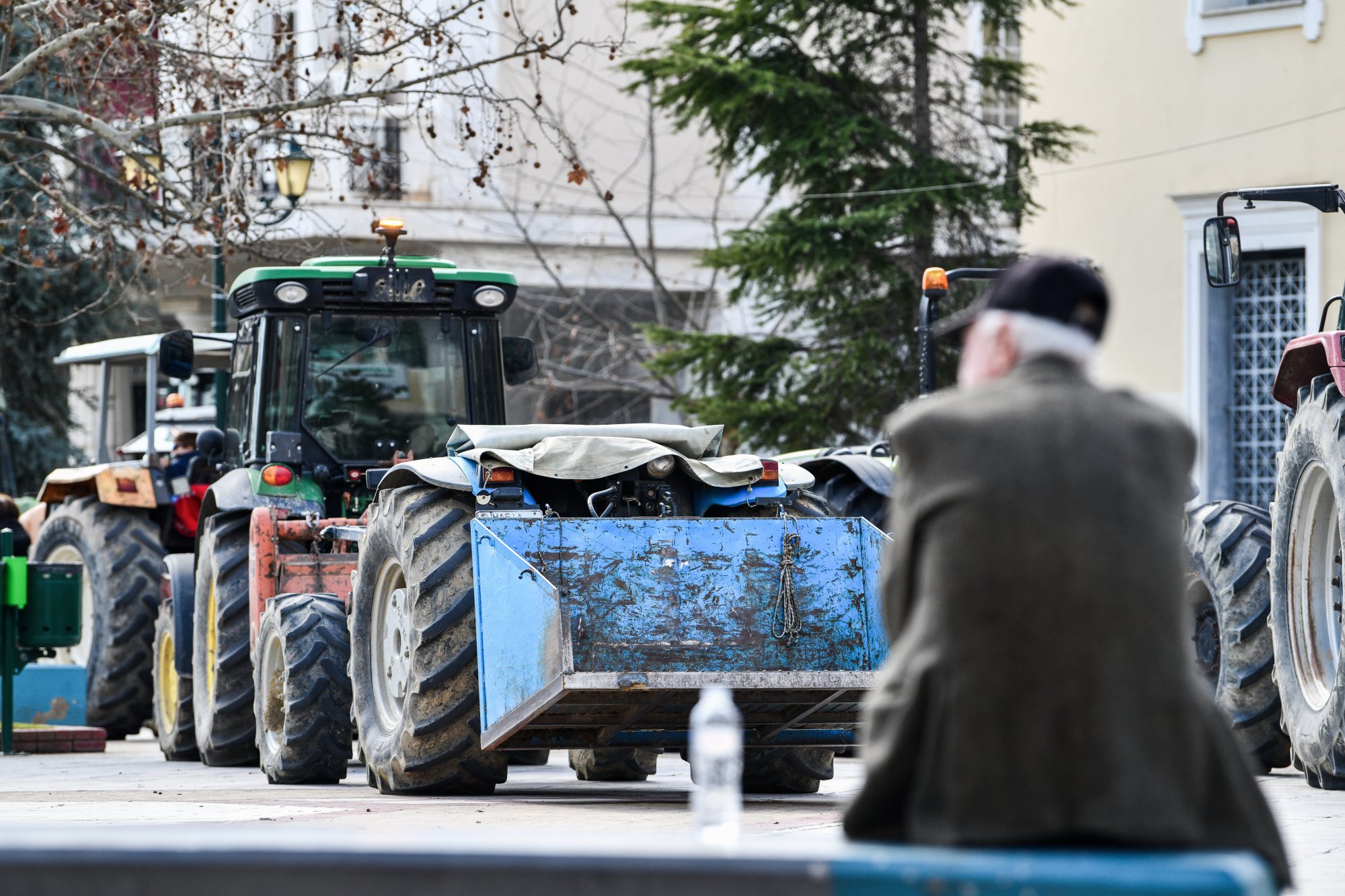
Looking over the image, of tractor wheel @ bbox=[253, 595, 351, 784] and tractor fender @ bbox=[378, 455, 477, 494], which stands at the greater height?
tractor fender @ bbox=[378, 455, 477, 494]

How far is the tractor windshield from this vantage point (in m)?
12.7

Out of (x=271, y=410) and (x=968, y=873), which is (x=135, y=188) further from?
(x=968, y=873)

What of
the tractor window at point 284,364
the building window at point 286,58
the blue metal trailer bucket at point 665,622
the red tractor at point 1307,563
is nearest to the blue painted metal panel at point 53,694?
the building window at point 286,58

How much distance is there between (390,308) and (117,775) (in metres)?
3.03

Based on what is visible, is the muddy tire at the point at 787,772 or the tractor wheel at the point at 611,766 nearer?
the muddy tire at the point at 787,772

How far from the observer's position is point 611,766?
12.0 meters

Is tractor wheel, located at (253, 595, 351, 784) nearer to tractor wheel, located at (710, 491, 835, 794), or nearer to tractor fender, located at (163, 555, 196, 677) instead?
tractor wheel, located at (710, 491, 835, 794)

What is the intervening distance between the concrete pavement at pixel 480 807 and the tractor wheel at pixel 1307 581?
32 centimetres

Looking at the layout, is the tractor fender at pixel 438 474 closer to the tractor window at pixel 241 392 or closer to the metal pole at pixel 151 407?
the tractor window at pixel 241 392

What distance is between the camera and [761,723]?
9805 mm

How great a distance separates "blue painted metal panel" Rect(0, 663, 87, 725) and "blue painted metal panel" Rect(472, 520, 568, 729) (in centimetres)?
797

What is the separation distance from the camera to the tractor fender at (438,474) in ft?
32.0

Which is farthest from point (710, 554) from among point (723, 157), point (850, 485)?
point (723, 157)

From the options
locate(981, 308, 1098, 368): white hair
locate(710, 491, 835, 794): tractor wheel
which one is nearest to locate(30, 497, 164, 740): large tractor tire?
locate(710, 491, 835, 794): tractor wheel
